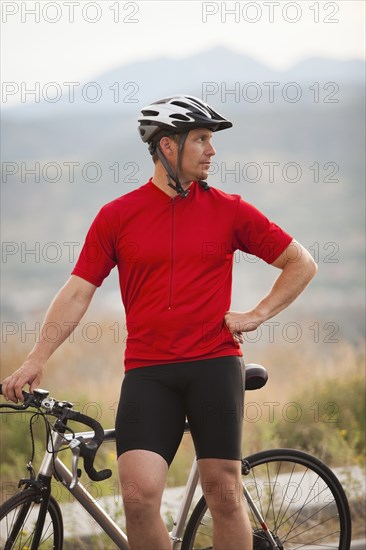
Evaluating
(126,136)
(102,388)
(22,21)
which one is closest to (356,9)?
(126,136)

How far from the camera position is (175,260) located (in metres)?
3.00

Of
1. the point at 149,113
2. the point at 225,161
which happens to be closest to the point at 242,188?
the point at 225,161

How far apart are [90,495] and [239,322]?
2.60 ft

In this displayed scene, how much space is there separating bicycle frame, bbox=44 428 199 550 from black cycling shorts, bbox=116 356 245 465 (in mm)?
196

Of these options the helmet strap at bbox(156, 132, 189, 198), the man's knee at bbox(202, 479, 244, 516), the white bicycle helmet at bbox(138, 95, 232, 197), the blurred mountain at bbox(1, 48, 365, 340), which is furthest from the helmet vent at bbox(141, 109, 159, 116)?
the blurred mountain at bbox(1, 48, 365, 340)

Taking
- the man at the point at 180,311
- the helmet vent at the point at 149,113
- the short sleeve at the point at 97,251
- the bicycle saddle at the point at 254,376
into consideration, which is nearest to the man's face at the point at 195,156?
the man at the point at 180,311

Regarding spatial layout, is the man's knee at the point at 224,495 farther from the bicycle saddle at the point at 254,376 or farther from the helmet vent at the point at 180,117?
the helmet vent at the point at 180,117

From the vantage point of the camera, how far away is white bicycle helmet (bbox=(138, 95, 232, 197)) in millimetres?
3057

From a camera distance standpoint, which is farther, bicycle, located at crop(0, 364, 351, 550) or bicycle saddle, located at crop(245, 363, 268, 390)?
bicycle saddle, located at crop(245, 363, 268, 390)

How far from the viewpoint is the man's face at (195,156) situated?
3.07 m

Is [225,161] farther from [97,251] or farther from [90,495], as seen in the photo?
[90,495]

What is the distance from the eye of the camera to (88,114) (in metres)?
5.46

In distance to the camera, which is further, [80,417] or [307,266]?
[307,266]

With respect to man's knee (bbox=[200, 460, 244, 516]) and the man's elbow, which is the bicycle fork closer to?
man's knee (bbox=[200, 460, 244, 516])
